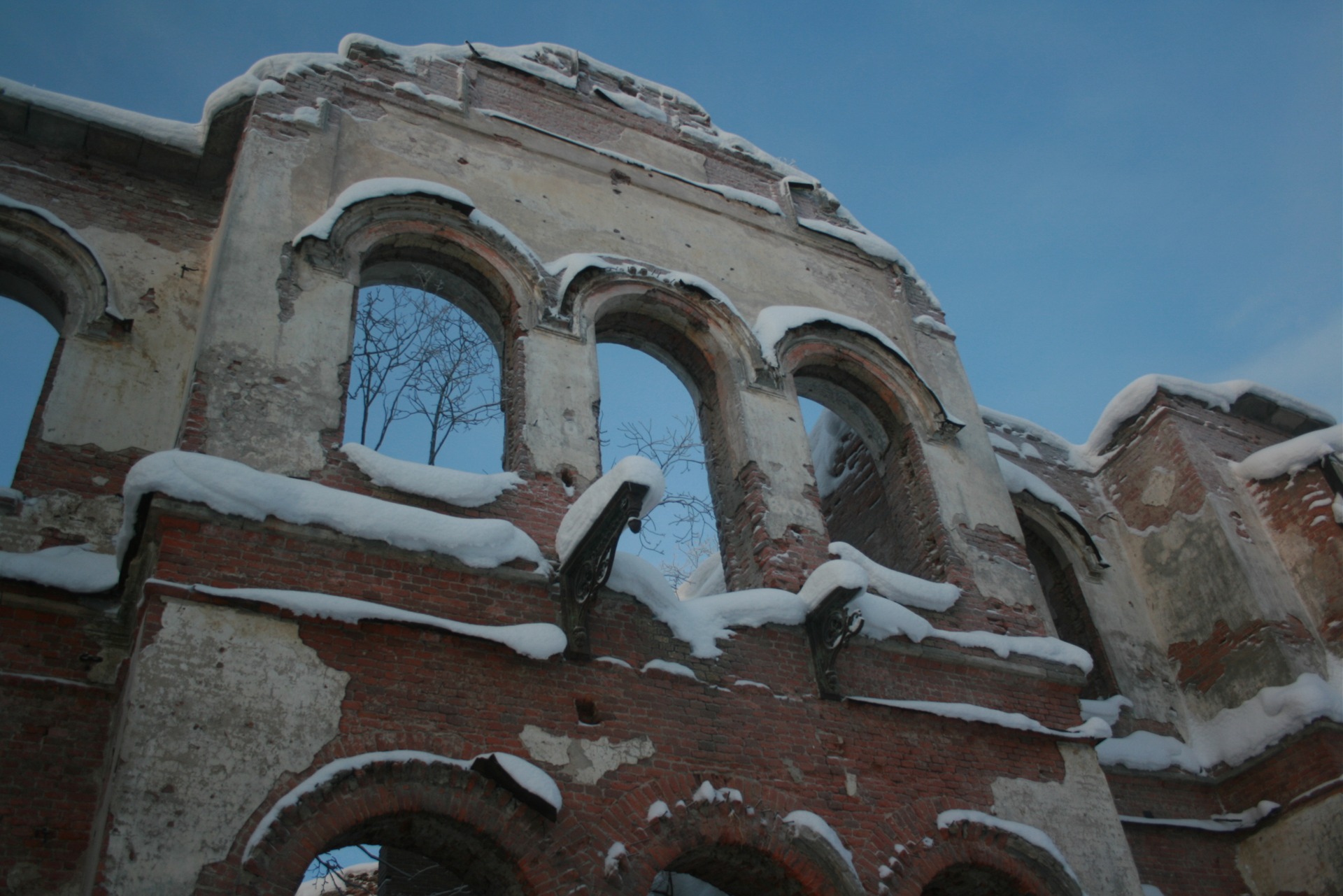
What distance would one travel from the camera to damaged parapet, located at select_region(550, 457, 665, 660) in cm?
652

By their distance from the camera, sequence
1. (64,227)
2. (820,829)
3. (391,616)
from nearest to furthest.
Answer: (391,616) → (820,829) → (64,227)

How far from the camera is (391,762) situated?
5.82 metres

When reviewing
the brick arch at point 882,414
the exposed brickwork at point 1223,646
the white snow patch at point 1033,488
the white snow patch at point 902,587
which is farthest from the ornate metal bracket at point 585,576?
the exposed brickwork at point 1223,646

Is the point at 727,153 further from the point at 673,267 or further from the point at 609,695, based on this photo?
the point at 609,695

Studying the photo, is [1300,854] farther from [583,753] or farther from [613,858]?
[583,753]

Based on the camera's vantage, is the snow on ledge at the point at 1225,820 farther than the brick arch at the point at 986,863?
Yes

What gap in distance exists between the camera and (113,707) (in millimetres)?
6273

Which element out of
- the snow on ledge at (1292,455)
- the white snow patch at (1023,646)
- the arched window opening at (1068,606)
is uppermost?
the snow on ledge at (1292,455)

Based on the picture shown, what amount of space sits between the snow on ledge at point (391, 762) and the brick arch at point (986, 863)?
8.17 feet

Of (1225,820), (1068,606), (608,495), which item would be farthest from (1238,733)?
(608,495)

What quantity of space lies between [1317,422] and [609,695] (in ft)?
36.7

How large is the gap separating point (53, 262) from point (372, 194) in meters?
2.58

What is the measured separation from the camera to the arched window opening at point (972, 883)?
7.32m

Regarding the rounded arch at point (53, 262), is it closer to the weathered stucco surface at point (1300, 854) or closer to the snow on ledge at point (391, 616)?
the snow on ledge at point (391, 616)
